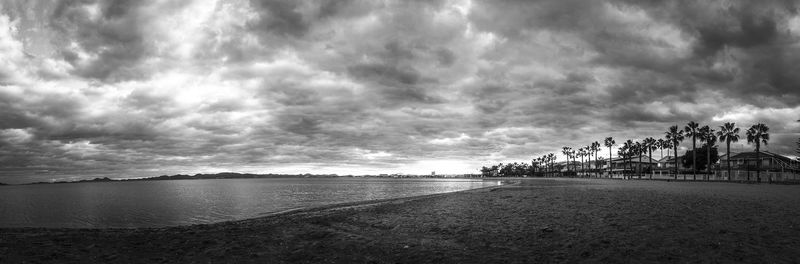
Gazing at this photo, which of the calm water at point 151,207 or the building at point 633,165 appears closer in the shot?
the calm water at point 151,207

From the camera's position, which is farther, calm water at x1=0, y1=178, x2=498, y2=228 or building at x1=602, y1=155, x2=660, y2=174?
building at x1=602, y1=155, x2=660, y2=174

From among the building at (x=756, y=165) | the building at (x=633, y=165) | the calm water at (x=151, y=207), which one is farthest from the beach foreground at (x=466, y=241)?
the building at (x=633, y=165)

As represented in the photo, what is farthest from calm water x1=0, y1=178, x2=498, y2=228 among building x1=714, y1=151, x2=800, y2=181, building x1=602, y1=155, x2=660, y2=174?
building x1=602, y1=155, x2=660, y2=174

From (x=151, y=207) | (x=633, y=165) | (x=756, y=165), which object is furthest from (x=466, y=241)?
(x=633, y=165)

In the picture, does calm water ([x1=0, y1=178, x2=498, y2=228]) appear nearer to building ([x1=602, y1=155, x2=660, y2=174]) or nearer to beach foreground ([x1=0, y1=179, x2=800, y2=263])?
beach foreground ([x1=0, y1=179, x2=800, y2=263])

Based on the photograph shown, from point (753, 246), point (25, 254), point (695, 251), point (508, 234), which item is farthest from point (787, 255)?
point (25, 254)

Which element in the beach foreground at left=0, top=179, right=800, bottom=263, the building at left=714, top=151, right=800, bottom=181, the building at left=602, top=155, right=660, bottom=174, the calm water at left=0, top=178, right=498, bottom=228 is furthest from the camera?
the building at left=602, top=155, right=660, bottom=174

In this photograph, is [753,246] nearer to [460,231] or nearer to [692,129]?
[460,231]

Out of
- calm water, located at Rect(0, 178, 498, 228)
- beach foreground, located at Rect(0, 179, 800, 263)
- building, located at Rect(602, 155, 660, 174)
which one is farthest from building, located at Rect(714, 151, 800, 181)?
beach foreground, located at Rect(0, 179, 800, 263)

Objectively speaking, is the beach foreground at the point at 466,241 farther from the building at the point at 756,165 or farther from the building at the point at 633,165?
the building at the point at 633,165

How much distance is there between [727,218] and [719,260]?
30.2 feet

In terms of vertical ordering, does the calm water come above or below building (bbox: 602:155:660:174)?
below

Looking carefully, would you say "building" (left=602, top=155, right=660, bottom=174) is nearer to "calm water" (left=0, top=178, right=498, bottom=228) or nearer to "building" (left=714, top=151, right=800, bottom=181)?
"building" (left=714, top=151, right=800, bottom=181)

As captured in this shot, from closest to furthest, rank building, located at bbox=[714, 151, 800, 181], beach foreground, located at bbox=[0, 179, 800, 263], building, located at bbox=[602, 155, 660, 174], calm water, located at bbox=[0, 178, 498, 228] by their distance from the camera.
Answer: beach foreground, located at bbox=[0, 179, 800, 263] < calm water, located at bbox=[0, 178, 498, 228] < building, located at bbox=[714, 151, 800, 181] < building, located at bbox=[602, 155, 660, 174]
